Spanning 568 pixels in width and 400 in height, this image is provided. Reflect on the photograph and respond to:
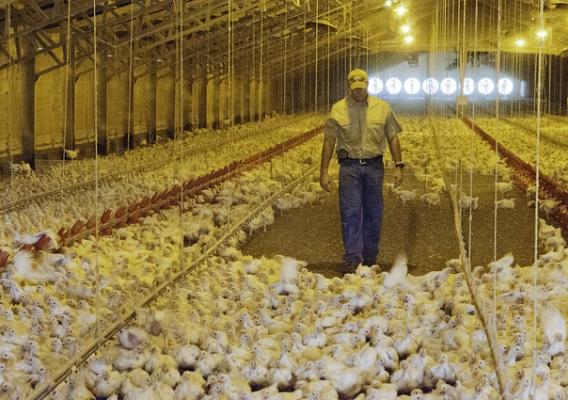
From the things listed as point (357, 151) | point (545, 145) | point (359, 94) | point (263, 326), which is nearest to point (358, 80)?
point (359, 94)

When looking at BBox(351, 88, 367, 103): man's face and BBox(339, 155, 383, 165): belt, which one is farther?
BBox(339, 155, 383, 165): belt

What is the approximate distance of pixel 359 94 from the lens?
6.74 m

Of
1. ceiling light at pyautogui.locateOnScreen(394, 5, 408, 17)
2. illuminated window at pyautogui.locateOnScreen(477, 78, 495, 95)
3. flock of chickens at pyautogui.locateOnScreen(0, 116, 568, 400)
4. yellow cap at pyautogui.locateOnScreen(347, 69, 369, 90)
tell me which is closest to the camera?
flock of chickens at pyautogui.locateOnScreen(0, 116, 568, 400)

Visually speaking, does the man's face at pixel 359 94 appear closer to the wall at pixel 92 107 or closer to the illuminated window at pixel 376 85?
the wall at pixel 92 107

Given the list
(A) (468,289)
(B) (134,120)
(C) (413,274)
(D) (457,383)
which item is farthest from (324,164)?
(B) (134,120)

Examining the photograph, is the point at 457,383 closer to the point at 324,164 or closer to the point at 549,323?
the point at 549,323

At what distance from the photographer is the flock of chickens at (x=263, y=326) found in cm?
402

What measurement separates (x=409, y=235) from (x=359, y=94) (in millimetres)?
2123

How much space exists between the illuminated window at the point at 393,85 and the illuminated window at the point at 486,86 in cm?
384

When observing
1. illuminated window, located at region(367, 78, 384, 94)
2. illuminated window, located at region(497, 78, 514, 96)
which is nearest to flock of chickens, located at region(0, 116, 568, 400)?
illuminated window, located at region(497, 78, 514, 96)

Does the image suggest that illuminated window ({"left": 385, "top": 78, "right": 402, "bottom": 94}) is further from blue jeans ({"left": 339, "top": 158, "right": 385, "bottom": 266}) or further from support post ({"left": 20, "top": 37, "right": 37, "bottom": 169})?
blue jeans ({"left": 339, "top": 158, "right": 385, "bottom": 266})

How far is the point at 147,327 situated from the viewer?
481cm

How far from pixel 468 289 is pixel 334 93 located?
127 ft

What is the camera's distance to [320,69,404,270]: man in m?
6.84
